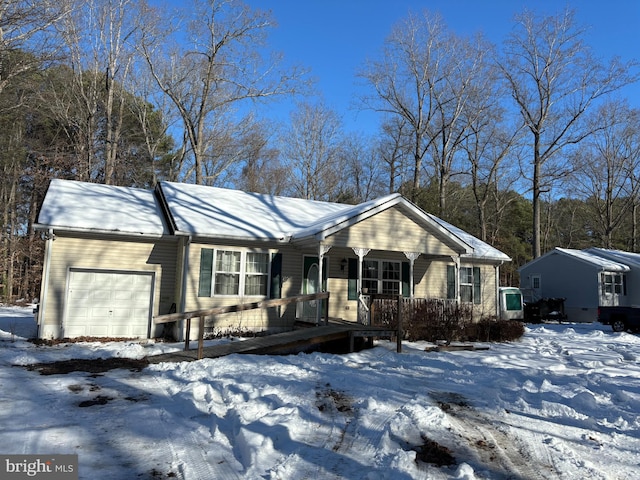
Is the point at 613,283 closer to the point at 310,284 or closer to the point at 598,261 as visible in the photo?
the point at 598,261

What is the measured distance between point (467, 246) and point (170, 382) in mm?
10608

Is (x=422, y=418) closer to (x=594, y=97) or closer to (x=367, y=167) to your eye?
(x=594, y=97)

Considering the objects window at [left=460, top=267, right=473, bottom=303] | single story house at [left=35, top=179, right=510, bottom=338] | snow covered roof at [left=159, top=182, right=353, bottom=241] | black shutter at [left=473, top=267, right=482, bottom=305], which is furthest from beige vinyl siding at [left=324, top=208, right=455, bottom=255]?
black shutter at [left=473, top=267, right=482, bottom=305]

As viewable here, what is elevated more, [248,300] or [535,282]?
[535,282]

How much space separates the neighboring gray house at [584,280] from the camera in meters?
25.2

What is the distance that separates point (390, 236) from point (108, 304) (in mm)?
8220

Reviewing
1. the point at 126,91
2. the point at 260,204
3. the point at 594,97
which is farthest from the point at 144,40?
the point at 594,97

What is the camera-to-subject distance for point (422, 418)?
5.52 m

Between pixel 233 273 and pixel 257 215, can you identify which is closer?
pixel 233 273

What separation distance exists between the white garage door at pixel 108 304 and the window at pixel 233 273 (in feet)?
5.63

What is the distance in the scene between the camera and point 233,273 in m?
13.3

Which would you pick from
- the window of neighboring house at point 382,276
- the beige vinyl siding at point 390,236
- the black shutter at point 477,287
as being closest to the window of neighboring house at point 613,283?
the black shutter at point 477,287

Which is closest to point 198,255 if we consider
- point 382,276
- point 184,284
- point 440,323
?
point 184,284

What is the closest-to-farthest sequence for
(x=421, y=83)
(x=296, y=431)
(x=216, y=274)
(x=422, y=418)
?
(x=296, y=431) → (x=422, y=418) → (x=216, y=274) → (x=421, y=83)
